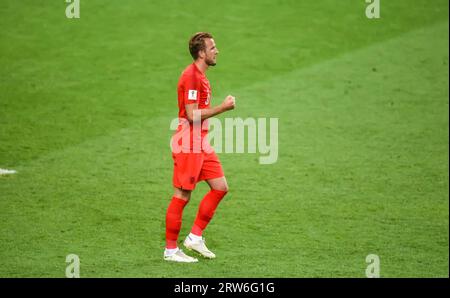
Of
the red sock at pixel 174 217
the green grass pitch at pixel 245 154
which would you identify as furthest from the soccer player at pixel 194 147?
the green grass pitch at pixel 245 154

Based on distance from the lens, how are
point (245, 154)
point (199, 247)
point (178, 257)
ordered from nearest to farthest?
point (178, 257)
point (199, 247)
point (245, 154)

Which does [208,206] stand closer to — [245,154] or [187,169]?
[187,169]

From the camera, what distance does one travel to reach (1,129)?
8867 millimetres

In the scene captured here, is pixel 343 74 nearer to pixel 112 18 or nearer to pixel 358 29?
pixel 358 29

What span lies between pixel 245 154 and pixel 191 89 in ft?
10.6

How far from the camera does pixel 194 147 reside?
561cm

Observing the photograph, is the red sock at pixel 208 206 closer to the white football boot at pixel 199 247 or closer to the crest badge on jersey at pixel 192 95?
the white football boot at pixel 199 247

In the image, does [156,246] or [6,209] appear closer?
[156,246]

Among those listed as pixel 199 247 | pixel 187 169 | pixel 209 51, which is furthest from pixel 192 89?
pixel 199 247

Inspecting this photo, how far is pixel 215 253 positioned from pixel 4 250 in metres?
1.72

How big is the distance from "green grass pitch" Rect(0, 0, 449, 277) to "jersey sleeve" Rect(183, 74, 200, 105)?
1.32 meters

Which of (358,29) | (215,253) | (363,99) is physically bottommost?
(215,253)

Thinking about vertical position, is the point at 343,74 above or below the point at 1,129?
above

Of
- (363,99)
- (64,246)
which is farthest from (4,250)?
(363,99)
